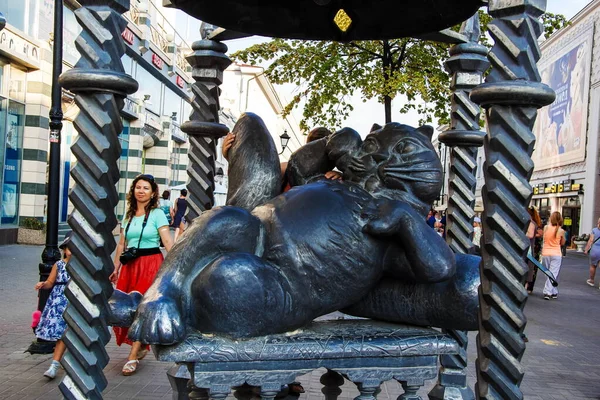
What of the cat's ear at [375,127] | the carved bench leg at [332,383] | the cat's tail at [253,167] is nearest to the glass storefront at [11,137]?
the cat's tail at [253,167]

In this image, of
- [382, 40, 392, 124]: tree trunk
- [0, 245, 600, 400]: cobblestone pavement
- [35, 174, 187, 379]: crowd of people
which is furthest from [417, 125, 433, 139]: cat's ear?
[382, 40, 392, 124]: tree trunk

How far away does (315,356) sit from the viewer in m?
2.65

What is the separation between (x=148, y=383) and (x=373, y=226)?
11.4 ft

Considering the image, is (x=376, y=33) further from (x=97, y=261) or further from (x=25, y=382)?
(x=25, y=382)

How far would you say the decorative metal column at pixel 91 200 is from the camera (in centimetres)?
241

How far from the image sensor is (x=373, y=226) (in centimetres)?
270

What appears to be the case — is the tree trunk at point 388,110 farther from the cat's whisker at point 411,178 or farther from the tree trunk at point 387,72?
the cat's whisker at point 411,178

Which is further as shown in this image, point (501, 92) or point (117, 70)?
point (117, 70)

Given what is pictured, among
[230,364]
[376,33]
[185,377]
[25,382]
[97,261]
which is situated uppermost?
[376,33]

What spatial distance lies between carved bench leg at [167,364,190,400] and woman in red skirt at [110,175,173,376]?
2.49 meters

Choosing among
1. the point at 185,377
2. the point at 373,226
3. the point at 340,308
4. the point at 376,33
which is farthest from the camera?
the point at 376,33

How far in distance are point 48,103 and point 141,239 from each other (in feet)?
43.9

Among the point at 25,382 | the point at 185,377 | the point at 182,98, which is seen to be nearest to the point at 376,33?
the point at 185,377

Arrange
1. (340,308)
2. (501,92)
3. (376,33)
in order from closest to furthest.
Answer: (501,92), (340,308), (376,33)
